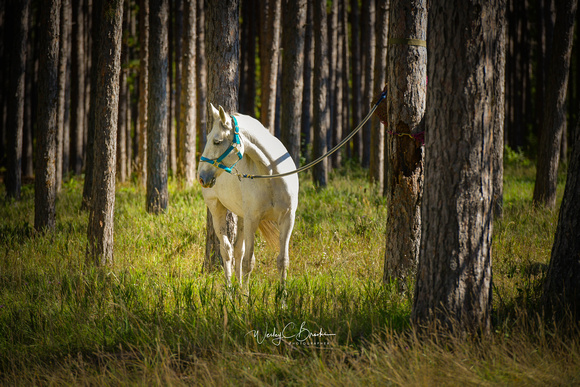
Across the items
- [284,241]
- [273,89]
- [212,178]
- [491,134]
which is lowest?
[284,241]

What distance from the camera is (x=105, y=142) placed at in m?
6.61

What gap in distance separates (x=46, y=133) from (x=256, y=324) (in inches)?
265

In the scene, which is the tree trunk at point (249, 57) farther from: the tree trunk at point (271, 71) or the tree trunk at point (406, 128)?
the tree trunk at point (406, 128)

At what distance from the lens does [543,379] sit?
9.65 ft

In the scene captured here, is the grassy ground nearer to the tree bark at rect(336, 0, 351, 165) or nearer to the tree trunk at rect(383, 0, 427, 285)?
the tree trunk at rect(383, 0, 427, 285)

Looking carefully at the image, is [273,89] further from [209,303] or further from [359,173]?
[209,303]

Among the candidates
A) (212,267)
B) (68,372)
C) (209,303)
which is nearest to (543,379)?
(209,303)

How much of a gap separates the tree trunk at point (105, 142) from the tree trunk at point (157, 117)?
378 centimetres

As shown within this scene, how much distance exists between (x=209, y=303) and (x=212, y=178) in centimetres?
140

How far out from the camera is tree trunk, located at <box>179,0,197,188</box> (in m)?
13.9

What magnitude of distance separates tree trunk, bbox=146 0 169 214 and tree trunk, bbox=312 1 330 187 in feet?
16.0

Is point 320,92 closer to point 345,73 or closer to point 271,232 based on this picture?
point 271,232

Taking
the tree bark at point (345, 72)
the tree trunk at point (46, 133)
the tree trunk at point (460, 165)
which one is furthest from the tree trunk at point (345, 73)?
the tree trunk at point (460, 165)

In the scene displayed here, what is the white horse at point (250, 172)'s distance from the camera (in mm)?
5012
